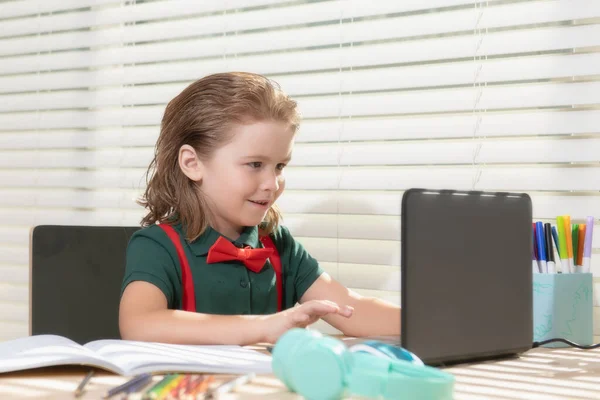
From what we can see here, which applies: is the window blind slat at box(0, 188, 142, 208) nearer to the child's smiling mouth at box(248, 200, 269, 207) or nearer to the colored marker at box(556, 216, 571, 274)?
the child's smiling mouth at box(248, 200, 269, 207)

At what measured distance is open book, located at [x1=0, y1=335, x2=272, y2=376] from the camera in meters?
0.84

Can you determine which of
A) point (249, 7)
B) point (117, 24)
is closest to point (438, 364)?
point (249, 7)

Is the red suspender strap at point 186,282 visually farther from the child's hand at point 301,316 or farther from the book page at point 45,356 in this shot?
the book page at point 45,356

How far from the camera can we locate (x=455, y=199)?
1.01 meters

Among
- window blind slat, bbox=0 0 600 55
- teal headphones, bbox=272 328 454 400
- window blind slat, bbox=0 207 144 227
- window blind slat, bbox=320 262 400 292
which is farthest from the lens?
window blind slat, bbox=0 207 144 227

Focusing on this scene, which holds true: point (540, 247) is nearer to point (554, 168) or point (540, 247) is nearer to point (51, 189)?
point (554, 168)

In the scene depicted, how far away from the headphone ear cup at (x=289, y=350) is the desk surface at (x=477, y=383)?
0.14 ft

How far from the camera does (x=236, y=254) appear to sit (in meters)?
1.34

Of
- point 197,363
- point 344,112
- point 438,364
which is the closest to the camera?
point 197,363

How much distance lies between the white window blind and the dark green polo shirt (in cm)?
24

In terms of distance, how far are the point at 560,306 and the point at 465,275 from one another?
29cm

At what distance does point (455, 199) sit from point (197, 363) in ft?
1.28

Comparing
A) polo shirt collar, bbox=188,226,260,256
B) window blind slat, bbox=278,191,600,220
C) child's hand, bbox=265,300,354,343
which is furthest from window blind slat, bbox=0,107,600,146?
child's hand, bbox=265,300,354,343

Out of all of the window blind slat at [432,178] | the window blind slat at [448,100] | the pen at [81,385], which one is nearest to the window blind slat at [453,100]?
the window blind slat at [448,100]
